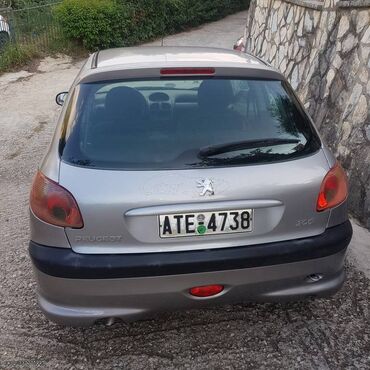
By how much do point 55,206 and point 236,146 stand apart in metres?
0.95

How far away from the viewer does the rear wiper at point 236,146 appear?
2.55 metres

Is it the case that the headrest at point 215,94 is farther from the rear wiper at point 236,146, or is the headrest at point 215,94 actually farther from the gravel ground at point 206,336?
the gravel ground at point 206,336

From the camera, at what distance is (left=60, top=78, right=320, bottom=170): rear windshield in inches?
99.4

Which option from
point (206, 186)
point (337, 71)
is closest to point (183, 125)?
point (206, 186)

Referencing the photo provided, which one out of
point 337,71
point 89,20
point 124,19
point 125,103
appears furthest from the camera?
point 124,19

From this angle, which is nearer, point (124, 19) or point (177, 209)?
point (177, 209)

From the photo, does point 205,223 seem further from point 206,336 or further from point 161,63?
point 161,63

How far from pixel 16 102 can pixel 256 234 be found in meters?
7.87

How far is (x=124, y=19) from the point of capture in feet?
47.6

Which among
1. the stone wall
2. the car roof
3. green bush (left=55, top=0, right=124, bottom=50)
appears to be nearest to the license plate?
the car roof

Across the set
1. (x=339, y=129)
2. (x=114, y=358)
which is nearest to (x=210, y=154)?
(x=114, y=358)

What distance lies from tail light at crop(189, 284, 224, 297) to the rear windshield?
0.60 meters

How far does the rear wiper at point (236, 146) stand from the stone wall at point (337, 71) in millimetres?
1900

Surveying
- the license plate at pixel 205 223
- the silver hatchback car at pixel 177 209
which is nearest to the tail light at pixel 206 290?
the silver hatchback car at pixel 177 209
